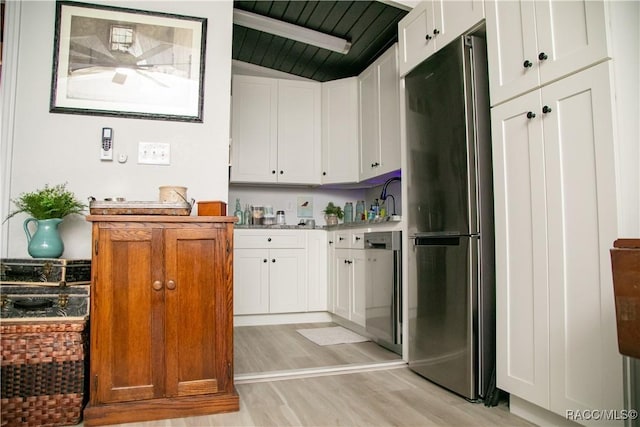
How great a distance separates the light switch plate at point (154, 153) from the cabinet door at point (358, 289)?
173cm

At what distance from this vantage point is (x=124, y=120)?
2246 millimetres

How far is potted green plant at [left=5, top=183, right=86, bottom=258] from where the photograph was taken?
1.94 metres

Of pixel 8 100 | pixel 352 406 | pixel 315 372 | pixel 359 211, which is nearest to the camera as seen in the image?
pixel 352 406

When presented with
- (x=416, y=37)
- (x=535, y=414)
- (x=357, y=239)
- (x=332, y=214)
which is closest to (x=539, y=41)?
(x=416, y=37)

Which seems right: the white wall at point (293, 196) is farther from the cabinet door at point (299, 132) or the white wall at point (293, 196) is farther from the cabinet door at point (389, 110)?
the cabinet door at point (389, 110)

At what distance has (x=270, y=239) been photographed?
3.99 metres

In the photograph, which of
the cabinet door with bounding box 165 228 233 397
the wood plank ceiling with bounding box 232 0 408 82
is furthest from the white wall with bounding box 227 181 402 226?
the cabinet door with bounding box 165 228 233 397

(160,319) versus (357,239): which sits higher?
(357,239)

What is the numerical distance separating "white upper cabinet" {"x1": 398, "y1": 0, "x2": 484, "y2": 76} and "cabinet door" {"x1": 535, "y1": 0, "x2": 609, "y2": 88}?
0.43m

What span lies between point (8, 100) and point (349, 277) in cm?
265

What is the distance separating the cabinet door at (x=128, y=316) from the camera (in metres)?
1.78

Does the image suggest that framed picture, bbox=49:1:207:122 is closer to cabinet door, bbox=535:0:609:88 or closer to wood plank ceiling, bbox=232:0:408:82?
wood plank ceiling, bbox=232:0:408:82

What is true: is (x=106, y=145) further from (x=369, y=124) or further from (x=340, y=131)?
(x=340, y=131)

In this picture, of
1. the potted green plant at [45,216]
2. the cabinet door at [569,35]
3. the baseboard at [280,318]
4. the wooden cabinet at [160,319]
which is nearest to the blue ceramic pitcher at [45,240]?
the potted green plant at [45,216]
